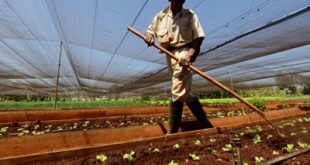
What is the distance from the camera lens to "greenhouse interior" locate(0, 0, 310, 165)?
149 centimetres

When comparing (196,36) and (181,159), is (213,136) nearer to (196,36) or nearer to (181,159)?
(181,159)

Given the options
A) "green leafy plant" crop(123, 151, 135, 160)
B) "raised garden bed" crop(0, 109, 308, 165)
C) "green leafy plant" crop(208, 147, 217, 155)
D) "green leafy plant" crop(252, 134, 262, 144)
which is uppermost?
"raised garden bed" crop(0, 109, 308, 165)

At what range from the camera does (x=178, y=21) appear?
84.3 inches

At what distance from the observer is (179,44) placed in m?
2.13

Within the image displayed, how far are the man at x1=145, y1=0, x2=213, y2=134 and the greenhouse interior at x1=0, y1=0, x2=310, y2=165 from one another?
22 mm

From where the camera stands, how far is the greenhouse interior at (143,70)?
1492 millimetres

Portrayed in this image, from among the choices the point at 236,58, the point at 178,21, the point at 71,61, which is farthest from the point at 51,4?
the point at 236,58

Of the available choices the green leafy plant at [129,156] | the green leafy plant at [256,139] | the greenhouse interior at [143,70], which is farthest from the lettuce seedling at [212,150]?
the green leafy plant at [129,156]

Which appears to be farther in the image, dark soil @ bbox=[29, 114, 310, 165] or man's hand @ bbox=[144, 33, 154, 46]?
man's hand @ bbox=[144, 33, 154, 46]

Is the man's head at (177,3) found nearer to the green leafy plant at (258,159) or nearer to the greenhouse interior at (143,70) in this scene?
the greenhouse interior at (143,70)

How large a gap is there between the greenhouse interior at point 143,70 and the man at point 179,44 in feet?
0.07

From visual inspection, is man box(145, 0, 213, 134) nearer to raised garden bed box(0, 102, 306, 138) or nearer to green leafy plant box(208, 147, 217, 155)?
green leafy plant box(208, 147, 217, 155)

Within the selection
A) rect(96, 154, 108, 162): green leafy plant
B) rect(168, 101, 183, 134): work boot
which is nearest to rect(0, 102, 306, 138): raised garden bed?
rect(168, 101, 183, 134): work boot

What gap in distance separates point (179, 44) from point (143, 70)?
5126mm
